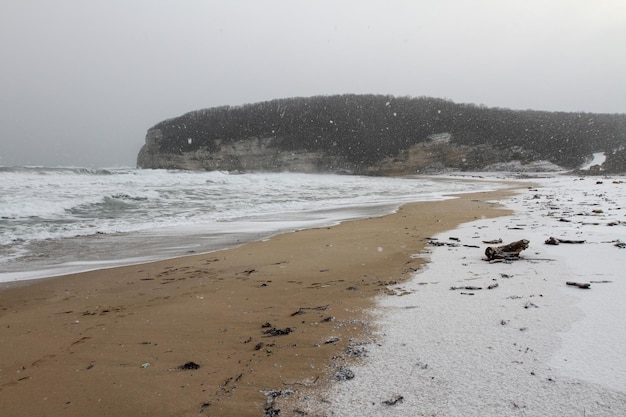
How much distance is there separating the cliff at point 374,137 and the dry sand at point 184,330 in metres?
52.3

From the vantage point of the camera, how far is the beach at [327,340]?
5.00ft

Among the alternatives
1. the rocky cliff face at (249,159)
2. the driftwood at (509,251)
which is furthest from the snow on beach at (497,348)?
the rocky cliff face at (249,159)

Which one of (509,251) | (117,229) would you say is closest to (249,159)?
(117,229)

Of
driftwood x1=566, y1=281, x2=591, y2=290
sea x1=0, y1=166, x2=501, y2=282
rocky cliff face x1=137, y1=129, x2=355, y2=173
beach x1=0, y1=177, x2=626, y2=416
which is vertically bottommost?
sea x1=0, y1=166, x2=501, y2=282

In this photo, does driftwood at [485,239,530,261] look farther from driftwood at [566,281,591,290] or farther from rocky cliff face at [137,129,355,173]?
rocky cliff face at [137,129,355,173]

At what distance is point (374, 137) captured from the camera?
6369cm

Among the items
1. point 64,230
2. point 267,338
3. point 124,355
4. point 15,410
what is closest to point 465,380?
point 267,338

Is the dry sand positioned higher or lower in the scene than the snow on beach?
lower

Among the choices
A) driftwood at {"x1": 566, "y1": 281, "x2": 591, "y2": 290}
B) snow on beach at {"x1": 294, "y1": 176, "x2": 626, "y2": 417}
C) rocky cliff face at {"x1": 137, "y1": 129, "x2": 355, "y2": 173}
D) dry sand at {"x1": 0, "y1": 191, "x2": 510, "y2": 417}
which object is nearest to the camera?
snow on beach at {"x1": 294, "y1": 176, "x2": 626, "y2": 417}

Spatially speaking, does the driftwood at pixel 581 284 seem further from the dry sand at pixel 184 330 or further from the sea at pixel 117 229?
the sea at pixel 117 229

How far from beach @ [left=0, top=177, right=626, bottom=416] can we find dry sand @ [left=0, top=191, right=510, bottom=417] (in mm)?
11

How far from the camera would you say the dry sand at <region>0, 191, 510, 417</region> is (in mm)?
1693

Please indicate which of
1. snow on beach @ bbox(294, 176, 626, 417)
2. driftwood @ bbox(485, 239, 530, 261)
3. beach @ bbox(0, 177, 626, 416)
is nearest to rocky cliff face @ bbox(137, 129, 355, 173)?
driftwood @ bbox(485, 239, 530, 261)

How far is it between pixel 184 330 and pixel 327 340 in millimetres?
982
